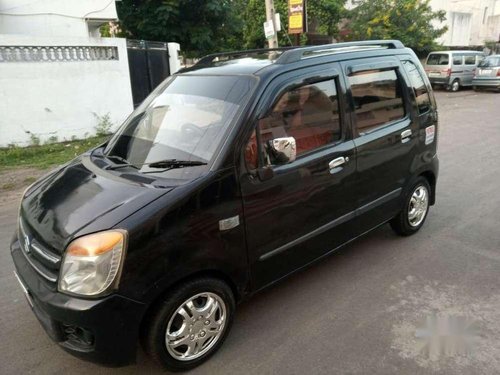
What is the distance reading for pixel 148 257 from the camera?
2.25 meters

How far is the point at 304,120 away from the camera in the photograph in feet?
10.1

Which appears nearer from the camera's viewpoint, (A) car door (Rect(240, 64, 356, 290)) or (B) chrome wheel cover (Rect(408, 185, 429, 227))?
(A) car door (Rect(240, 64, 356, 290))

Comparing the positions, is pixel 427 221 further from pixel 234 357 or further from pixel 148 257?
pixel 148 257

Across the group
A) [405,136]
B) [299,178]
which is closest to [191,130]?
[299,178]

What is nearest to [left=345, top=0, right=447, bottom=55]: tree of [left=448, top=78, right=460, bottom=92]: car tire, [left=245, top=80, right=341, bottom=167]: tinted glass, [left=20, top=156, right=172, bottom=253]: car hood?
[left=448, top=78, right=460, bottom=92]: car tire

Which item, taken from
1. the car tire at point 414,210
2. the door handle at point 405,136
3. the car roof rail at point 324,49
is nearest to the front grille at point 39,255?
the car roof rail at point 324,49

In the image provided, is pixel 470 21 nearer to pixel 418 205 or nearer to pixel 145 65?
pixel 145 65

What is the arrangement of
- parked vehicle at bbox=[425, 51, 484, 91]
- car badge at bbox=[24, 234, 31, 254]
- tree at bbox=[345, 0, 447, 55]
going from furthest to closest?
tree at bbox=[345, 0, 447, 55] → parked vehicle at bbox=[425, 51, 484, 91] → car badge at bbox=[24, 234, 31, 254]

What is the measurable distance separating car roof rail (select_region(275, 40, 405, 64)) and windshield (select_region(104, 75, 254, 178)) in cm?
39

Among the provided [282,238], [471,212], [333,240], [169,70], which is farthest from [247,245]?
[169,70]

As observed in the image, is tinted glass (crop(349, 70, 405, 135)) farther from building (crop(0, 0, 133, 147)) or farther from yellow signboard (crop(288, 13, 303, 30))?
yellow signboard (crop(288, 13, 303, 30))

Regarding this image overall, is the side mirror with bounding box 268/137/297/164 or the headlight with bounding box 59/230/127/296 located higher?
the side mirror with bounding box 268/137/297/164

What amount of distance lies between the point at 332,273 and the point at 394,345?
100 centimetres

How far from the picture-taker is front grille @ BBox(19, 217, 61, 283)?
7.48 feet
